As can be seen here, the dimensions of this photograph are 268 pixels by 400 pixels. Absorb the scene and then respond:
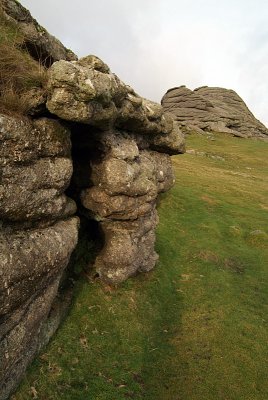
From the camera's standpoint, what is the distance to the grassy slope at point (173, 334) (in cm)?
1900

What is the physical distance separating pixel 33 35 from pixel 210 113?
130991 mm

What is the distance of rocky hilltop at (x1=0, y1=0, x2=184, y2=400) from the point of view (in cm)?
1514

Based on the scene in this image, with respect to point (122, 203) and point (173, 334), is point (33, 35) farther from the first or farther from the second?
point (173, 334)

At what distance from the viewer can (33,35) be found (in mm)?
21078

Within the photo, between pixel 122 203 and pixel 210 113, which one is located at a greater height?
pixel 210 113

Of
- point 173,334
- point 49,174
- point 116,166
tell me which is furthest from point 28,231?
point 173,334

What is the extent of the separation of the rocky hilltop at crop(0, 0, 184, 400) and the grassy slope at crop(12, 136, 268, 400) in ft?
5.12

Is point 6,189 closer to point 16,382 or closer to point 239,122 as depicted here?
point 16,382

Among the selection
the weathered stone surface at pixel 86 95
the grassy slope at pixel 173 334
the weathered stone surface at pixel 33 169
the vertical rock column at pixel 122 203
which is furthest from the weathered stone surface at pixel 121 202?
the weathered stone surface at pixel 33 169

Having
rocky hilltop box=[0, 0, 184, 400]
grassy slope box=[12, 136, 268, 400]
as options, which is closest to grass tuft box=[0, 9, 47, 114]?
rocky hilltop box=[0, 0, 184, 400]

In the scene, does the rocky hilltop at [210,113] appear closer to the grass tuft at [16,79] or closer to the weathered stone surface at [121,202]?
the weathered stone surface at [121,202]

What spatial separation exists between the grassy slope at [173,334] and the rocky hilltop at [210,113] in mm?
99793

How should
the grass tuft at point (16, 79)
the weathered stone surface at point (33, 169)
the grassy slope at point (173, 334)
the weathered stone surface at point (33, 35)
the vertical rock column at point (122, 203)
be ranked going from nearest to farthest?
1. the weathered stone surface at point (33, 169)
2. the grass tuft at point (16, 79)
3. the grassy slope at point (173, 334)
4. the weathered stone surface at point (33, 35)
5. the vertical rock column at point (122, 203)

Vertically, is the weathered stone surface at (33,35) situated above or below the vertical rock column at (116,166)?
above
